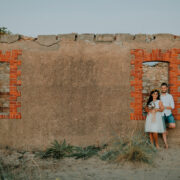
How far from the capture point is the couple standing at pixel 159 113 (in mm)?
5234

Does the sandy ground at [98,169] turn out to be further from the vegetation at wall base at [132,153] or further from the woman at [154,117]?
the woman at [154,117]

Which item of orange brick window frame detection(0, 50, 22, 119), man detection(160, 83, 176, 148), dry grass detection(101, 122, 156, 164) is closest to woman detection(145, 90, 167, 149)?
man detection(160, 83, 176, 148)

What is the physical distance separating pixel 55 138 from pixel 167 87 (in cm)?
332

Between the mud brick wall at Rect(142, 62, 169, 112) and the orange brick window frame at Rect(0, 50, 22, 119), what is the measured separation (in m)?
3.50

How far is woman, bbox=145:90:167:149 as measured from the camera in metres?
5.21

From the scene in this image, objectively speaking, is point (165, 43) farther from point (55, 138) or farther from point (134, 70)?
point (55, 138)

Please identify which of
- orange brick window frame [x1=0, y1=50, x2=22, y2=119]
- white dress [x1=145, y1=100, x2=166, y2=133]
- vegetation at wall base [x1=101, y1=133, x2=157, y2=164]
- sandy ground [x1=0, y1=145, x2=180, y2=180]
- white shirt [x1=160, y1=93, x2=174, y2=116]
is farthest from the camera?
orange brick window frame [x1=0, y1=50, x2=22, y2=119]

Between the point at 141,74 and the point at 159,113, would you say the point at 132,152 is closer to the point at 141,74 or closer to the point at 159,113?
the point at 159,113

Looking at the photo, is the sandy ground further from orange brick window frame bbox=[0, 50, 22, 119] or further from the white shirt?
orange brick window frame bbox=[0, 50, 22, 119]

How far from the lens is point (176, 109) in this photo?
18.5ft

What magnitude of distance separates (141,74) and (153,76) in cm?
39

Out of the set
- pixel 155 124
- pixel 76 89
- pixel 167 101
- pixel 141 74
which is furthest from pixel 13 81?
pixel 167 101

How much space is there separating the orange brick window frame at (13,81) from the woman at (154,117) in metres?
3.49

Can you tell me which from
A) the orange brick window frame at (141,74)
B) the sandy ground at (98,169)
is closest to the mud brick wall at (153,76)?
the orange brick window frame at (141,74)
